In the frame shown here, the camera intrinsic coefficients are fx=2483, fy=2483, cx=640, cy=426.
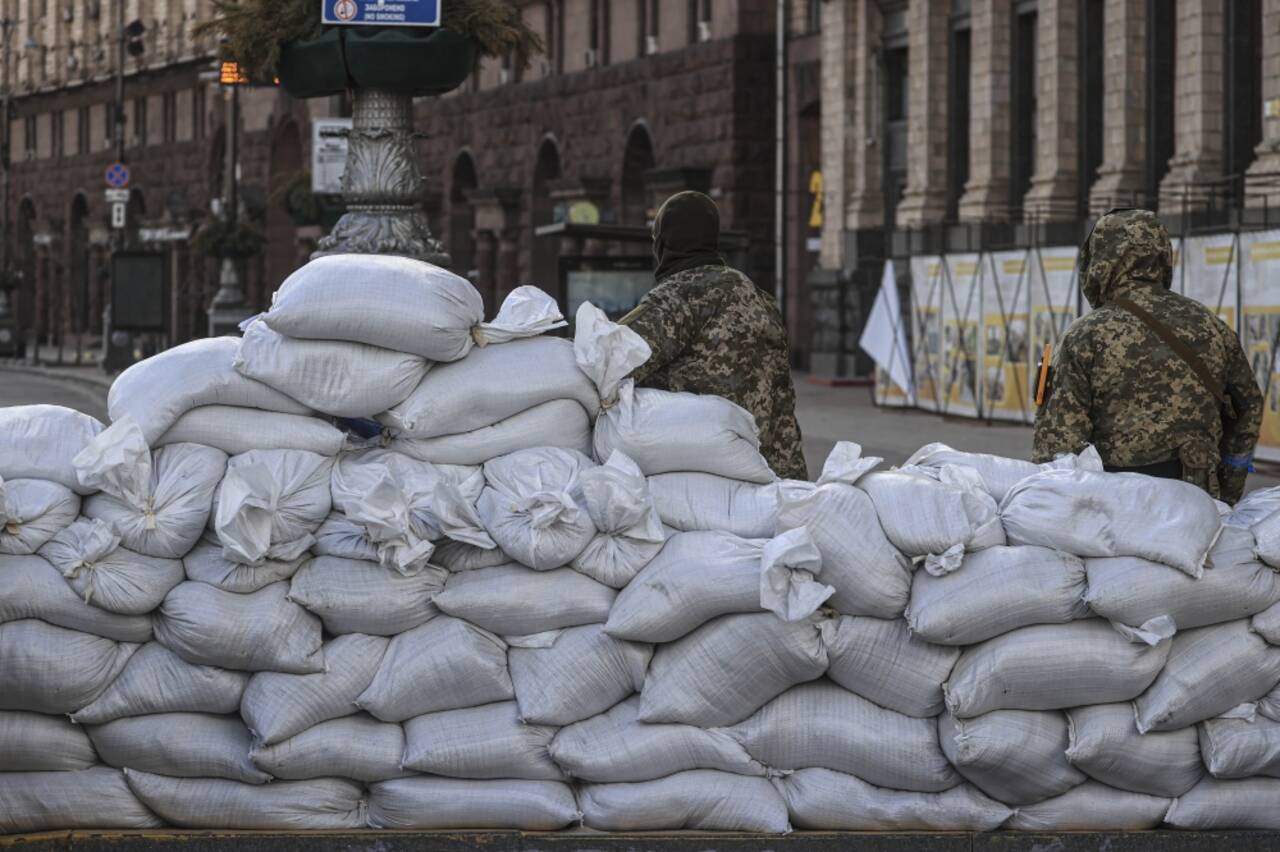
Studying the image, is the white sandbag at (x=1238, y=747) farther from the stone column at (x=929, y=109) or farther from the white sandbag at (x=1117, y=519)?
the stone column at (x=929, y=109)

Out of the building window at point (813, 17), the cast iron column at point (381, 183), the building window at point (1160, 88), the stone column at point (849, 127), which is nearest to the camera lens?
the cast iron column at point (381, 183)

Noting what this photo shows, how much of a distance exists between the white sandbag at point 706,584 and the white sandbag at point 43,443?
120cm

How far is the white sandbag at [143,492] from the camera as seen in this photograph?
5.17 meters

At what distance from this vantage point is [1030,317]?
78.2 feet

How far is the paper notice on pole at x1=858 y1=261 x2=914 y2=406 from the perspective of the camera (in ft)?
90.7

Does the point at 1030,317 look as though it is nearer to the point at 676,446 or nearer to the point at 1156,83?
the point at 1156,83

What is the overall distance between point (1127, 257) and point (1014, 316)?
58.0ft

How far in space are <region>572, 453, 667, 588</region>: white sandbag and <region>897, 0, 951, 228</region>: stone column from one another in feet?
90.9

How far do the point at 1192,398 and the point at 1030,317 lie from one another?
57.1 feet

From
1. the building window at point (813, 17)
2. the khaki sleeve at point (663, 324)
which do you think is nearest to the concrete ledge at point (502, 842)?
the khaki sleeve at point (663, 324)

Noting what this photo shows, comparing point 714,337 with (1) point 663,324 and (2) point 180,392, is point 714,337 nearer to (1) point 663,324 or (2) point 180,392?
(1) point 663,324

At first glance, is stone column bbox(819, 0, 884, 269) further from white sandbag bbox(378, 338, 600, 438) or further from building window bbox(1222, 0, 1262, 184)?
white sandbag bbox(378, 338, 600, 438)

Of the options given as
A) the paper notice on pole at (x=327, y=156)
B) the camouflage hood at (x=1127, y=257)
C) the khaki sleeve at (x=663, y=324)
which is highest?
the paper notice on pole at (x=327, y=156)

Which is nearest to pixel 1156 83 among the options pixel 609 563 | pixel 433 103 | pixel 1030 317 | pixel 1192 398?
pixel 1030 317
